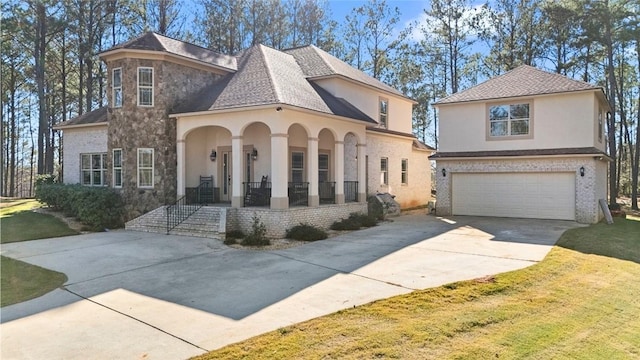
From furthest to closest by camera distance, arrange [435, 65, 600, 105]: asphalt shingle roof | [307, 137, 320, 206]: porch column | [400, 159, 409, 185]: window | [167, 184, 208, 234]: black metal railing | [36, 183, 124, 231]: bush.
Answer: [400, 159, 409, 185]: window → [435, 65, 600, 105]: asphalt shingle roof → [36, 183, 124, 231]: bush → [307, 137, 320, 206]: porch column → [167, 184, 208, 234]: black metal railing

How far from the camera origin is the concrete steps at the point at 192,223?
14.0 m

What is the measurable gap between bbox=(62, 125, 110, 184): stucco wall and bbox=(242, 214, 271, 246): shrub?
1001cm

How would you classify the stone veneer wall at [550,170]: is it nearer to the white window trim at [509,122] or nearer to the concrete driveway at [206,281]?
the white window trim at [509,122]

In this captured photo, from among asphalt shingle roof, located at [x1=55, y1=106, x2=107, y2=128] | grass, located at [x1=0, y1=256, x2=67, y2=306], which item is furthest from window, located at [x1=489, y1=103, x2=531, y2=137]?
asphalt shingle roof, located at [x1=55, y1=106, x2=107, y2=128]

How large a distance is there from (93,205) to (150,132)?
11.6 feet

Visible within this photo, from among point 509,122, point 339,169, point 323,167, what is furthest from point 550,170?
point 323,167

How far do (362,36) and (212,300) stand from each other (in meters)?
33.2

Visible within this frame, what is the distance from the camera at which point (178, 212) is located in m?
15.7

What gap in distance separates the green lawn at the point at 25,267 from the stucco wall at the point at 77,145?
11.5 ft

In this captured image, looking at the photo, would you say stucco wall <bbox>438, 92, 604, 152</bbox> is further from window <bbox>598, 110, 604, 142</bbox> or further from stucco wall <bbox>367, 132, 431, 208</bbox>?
stucco wall <bbox>367, 132, 431, 208</bbox>

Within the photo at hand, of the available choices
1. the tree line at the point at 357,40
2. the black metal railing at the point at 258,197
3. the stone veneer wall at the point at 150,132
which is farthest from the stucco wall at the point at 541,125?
the stone veneer wall at the point at 150,132

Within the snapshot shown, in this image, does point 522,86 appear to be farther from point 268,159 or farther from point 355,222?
point 268,159

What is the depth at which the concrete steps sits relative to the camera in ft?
45.9

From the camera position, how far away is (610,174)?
27312 mm
